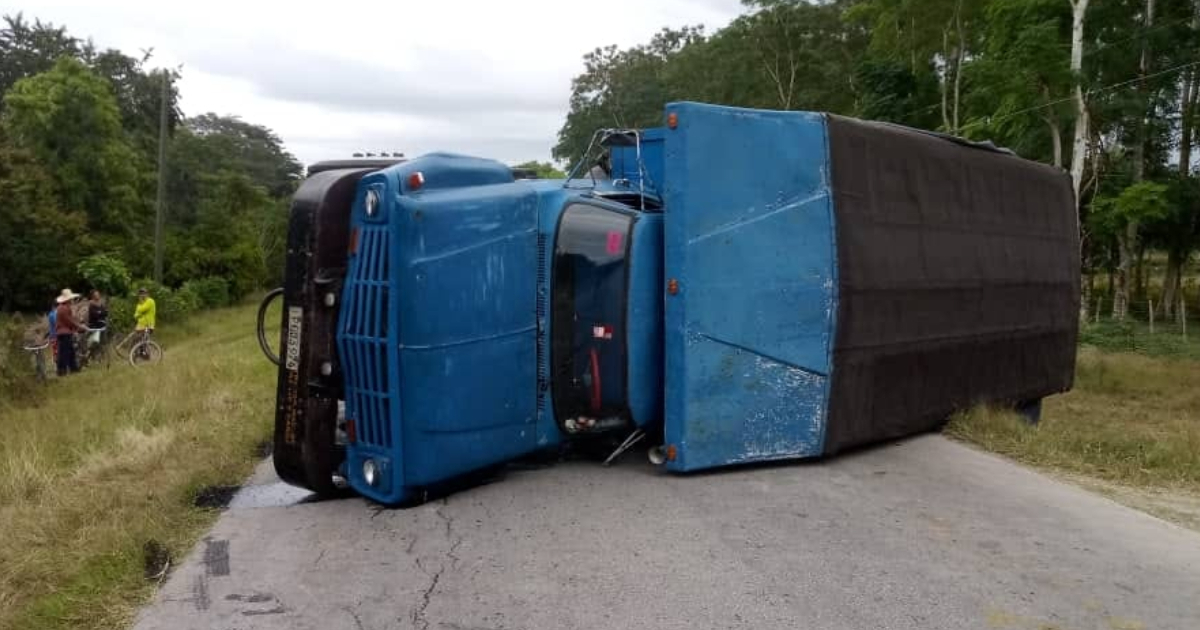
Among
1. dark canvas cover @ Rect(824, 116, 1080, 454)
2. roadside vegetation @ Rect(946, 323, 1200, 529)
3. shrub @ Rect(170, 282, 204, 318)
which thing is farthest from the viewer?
shrub @ Rect(170, 282, 204, 318)

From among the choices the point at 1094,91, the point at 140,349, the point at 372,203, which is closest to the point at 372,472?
the point at 372,203

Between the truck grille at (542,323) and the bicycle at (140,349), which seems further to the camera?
the bicycle at (140,349)

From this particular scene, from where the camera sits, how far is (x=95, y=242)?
37.6 m

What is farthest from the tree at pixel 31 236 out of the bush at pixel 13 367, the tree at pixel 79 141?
the bush at pixel 13 367

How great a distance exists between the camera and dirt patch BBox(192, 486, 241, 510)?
235 inches

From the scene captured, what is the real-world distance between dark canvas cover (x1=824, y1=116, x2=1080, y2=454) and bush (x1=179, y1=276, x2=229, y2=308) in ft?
112

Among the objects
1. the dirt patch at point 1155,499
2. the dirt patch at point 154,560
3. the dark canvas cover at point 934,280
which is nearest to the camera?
the dirt patch at point 154,560

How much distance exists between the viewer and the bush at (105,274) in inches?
1283

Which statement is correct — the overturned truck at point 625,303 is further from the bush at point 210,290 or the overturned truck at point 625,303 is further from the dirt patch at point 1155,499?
the bush at point 210,290

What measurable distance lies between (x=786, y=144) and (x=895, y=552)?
2642 millimetres

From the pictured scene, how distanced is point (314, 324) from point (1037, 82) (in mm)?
23526

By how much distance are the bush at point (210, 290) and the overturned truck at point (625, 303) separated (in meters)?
34.6

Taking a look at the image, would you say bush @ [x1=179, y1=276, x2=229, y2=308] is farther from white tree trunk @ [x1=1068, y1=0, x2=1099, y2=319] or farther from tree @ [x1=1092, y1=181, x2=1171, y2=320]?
tree @ [x1=1092, y1=181, x2=1171, y2=320]

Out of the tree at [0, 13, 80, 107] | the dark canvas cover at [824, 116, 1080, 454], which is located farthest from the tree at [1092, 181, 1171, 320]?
the tree at [0, 13, 80, 107]
